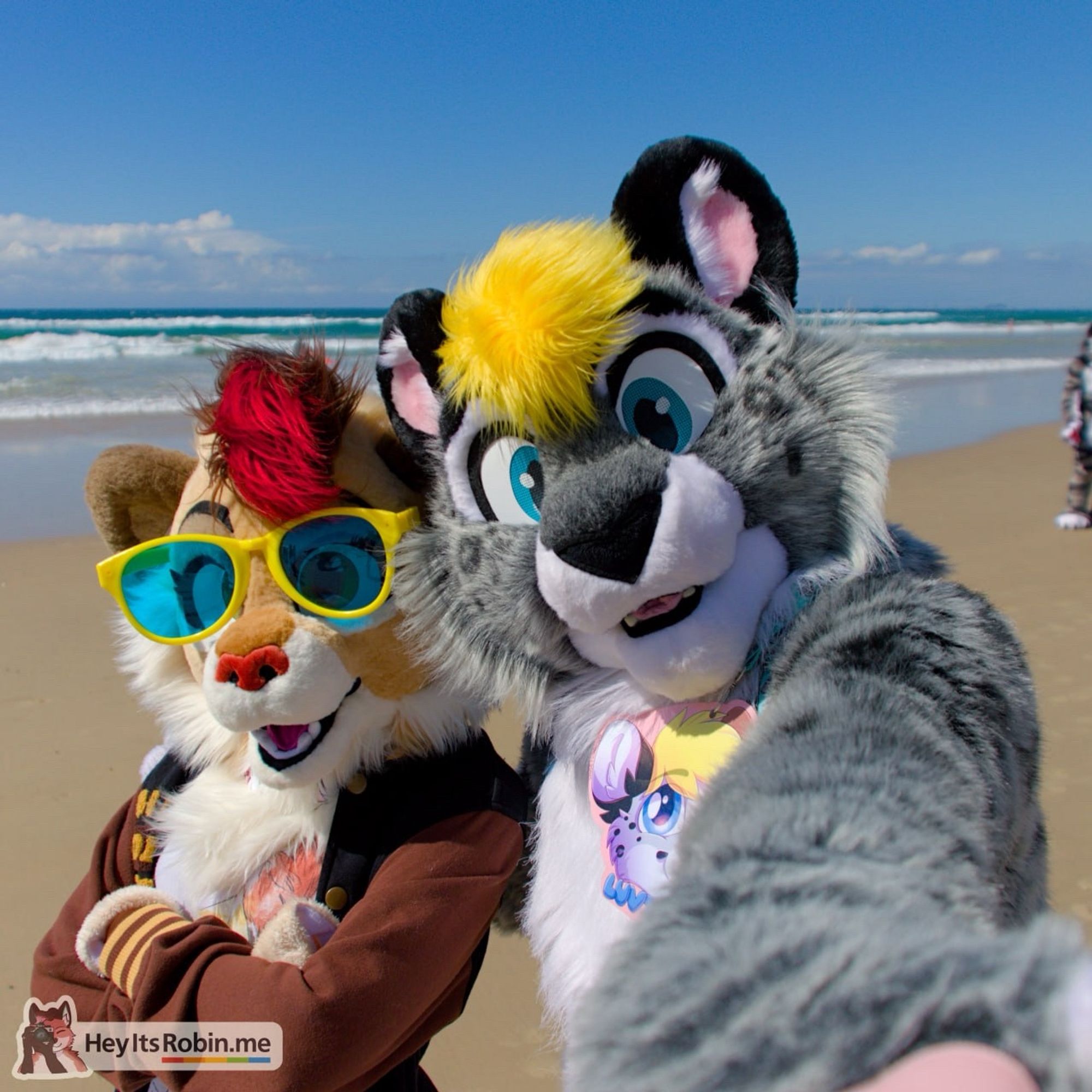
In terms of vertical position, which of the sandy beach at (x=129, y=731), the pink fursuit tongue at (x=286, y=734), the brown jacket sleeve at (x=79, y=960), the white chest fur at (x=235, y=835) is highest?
the pink fursuit tongue at (x=286, y=734)

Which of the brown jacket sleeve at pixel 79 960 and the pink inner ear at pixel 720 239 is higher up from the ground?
the pink inner ear at pixel 720 239

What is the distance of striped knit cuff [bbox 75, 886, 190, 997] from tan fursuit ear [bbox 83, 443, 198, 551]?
1.64 ft

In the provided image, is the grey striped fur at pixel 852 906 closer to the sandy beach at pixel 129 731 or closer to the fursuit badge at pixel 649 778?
the fursuit badge at pixel 649 778

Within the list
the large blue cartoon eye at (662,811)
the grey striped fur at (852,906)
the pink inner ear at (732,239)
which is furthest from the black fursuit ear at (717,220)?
the large blue cartoon eye at (662,811)

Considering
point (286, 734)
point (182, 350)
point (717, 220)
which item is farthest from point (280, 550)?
point (182, 350)

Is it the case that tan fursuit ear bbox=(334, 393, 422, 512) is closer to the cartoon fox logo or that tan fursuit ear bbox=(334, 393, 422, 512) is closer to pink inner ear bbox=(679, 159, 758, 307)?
pink inner ear bbox=(679, 159, 758, 307)

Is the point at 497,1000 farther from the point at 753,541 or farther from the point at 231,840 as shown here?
the point at 753,541

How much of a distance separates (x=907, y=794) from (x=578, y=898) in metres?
0.61

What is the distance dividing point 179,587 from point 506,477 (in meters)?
0.51

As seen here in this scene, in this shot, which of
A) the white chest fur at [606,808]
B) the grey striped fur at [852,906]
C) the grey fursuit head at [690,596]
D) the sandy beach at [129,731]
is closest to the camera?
the grey striped fur at [852,906]

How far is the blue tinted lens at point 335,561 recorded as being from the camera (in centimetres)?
121

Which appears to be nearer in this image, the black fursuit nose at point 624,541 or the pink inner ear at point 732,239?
the black fursuit nose at point 624,541

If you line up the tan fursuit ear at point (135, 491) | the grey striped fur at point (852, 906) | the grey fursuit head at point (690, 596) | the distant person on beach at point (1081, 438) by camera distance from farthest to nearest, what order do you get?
the distant person on beach at point (1081, 438)
the tan fursuit ear at point (135, 491)
the grey fursuit head at point (690, 596)
the grey striped fur at point (852, 906)

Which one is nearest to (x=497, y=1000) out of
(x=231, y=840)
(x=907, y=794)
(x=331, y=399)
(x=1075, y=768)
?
(x=231, y=840)
